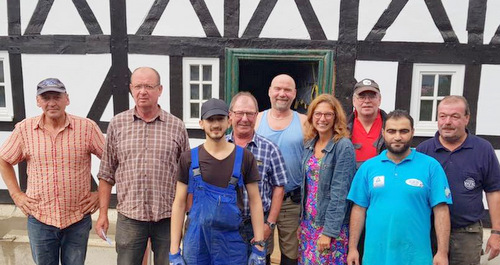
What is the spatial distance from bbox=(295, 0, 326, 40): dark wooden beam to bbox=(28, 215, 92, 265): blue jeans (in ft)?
11.1

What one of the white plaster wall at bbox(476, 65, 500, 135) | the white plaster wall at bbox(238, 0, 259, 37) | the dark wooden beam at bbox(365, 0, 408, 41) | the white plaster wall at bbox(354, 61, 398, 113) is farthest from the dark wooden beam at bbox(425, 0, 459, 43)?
the white plaster wall at bbox(238, 0, 259, 37)

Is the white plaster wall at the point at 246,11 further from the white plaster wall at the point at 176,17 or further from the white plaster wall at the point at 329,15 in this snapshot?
the white plaster wall at the point at 329,15

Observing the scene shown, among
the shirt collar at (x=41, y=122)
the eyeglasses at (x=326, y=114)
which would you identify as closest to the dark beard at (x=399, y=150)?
the eyeglasses at (x=326, y=114)

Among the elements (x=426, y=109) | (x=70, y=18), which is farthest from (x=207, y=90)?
(x=426, y=109)

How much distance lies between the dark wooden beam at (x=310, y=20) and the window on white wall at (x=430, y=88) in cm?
130

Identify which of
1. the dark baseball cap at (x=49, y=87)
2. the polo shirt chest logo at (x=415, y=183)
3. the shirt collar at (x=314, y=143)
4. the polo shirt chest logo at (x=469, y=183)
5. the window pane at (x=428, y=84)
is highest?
the window pane at (x=428, y=84)

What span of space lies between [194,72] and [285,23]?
1365 mm

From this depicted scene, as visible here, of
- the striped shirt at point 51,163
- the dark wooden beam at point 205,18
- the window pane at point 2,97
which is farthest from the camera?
the window pane at point 2,97

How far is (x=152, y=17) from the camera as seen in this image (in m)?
4.72

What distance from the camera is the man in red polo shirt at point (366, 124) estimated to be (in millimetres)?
2564

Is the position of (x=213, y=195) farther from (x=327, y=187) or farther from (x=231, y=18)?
(x=231, y=18)

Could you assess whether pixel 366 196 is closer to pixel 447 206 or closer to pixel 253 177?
pixel 447 206

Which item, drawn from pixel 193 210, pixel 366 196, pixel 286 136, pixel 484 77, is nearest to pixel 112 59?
pixel 286 136

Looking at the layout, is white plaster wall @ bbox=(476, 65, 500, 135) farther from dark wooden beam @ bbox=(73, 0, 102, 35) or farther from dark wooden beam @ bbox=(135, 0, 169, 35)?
dark wooden beam @ bbox=(73, 0, 102, 35)
